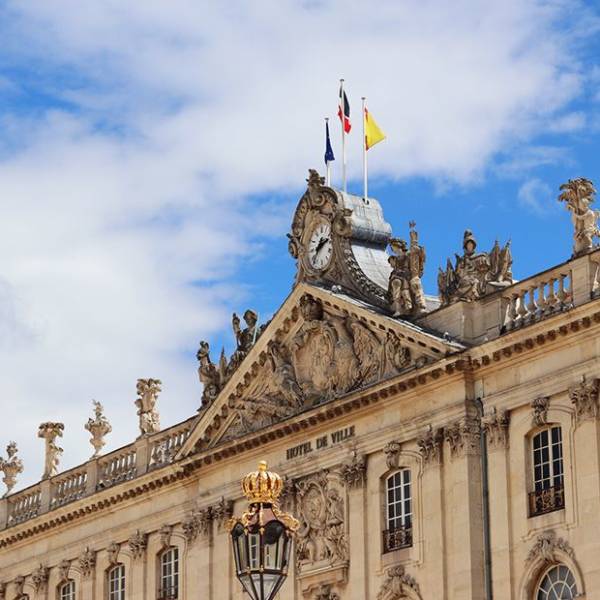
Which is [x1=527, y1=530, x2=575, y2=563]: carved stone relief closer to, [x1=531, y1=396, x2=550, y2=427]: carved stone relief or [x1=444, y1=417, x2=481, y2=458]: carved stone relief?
[x1=531, y1=396, x2=550, y2=427]: carved stone relief

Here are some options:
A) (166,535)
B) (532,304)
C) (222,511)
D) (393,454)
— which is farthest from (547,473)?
(166,535)

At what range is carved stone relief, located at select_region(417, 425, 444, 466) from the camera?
44281 mm

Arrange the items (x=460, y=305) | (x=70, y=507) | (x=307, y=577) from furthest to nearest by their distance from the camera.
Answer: (x=70, y=507), (x=307, y=577), (x=460, y=305)

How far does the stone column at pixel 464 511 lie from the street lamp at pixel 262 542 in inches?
679

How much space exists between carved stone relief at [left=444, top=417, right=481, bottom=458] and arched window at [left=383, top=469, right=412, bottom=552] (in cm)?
198

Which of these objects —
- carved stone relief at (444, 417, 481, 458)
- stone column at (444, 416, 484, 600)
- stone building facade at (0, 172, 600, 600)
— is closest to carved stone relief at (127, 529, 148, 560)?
stone building facade at (0, 172, 600, 600)

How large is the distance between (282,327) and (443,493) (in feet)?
25.2

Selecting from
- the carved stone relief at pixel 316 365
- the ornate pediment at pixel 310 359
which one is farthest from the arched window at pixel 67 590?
the carved stone relief at pixel 316 365

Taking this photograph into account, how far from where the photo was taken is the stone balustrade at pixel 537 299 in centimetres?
4191

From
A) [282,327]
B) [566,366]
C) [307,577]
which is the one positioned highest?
[282,327]

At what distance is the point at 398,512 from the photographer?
45469 mm

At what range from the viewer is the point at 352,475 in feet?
153

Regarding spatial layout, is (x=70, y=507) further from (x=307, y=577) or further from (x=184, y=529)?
(x=307, y=577)

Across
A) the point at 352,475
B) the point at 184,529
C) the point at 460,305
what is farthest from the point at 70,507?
the point at 460,305
